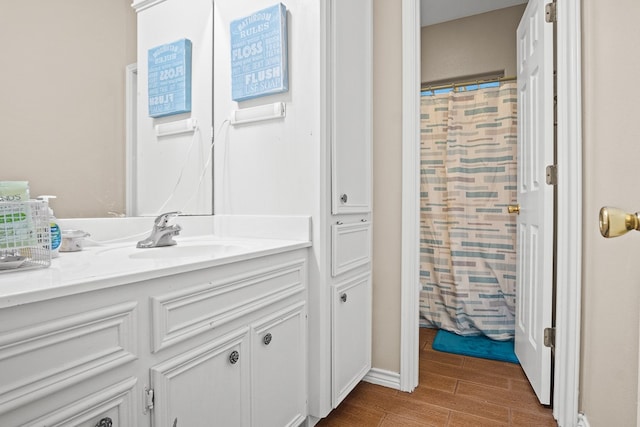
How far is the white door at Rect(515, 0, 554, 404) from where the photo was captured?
1.61m

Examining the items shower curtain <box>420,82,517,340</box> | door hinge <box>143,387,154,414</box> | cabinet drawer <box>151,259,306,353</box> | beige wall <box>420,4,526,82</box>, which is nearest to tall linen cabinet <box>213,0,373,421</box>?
cabinet drawer <box>151,259,306,353</box>

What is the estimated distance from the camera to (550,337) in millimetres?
1604

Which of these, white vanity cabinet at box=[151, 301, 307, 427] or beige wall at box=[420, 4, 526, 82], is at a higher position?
Result: beige wall at box=[420, 4, 526, 82]

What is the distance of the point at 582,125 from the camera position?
1437mm

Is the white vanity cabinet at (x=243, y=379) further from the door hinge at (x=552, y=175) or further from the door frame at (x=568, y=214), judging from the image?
the door hinge at (x=552, y=175)

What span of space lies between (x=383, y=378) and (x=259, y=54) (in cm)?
168

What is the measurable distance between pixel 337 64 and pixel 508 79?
63.2 inches

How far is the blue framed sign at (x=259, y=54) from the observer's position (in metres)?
1.44

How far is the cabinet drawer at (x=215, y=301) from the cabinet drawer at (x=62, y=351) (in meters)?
0.07

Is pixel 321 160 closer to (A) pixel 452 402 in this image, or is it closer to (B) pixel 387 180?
(B) pixel 387 180

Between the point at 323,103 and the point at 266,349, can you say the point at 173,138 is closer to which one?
the point at 323,103

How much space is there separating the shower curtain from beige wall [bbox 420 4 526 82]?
0.42m

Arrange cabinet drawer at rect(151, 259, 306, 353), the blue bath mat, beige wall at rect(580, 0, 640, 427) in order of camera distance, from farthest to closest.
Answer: the blue bath mat
beige wall at rect(580, 0, 640, 427)
cabinet drawer at rect(151, 259, 306, 353)

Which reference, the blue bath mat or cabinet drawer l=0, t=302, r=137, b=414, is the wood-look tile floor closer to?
the blue bath mat
